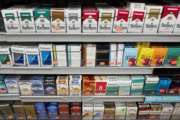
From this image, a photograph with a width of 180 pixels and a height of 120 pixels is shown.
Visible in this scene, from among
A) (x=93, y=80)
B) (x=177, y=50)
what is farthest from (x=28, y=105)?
(x=177, y=50)

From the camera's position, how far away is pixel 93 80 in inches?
65.7

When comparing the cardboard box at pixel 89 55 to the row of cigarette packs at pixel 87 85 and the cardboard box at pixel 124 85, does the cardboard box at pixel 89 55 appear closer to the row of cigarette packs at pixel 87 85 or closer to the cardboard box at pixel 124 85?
the row of cigarette packs at pixel 87 85

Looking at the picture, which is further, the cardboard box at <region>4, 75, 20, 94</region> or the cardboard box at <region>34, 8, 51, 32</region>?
the cardboard box at <region>4, 75, 20, 94</region>

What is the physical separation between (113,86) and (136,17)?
2.06 ft

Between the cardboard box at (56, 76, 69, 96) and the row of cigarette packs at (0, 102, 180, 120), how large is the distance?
19cm

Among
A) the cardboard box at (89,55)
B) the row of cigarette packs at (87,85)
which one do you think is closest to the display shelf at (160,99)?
the row of cigarette packs at (87,85)

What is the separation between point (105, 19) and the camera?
139 centimetres

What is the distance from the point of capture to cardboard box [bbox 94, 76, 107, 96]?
166 cm

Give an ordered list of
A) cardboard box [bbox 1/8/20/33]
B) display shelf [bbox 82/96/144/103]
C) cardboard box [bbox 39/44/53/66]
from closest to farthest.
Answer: cardboard box [bbox 1/8/20/33] < cardboard box [bbox 39/44/53/66] < display shelf [bbox 82/96/144/103]

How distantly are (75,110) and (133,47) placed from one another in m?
0.83

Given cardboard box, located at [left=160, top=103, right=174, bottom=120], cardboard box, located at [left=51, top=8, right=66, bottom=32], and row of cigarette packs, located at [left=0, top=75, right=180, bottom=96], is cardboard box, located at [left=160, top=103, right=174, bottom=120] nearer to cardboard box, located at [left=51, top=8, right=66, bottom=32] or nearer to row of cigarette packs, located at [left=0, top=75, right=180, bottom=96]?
row of cigarette packs, located at [left=0, top=75, right=180, bottom=96]

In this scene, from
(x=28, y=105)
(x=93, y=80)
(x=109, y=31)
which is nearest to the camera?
(x=109, y=31)

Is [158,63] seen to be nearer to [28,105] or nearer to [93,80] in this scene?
[93,80]

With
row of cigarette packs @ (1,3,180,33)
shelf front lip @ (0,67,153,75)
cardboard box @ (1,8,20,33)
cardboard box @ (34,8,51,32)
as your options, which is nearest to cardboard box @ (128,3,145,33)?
row of cigarette packs @ (1,3,180,33)
